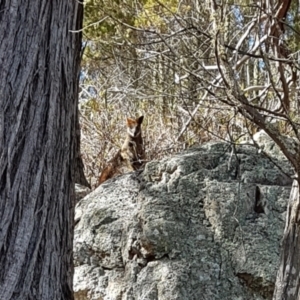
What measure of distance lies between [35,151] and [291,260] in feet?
5.25

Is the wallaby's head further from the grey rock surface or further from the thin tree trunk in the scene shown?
the thin tree trunk

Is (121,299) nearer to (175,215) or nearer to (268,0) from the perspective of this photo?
(175,215)

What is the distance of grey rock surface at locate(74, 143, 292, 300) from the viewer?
4.36m

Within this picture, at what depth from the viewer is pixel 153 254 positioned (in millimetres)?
4531

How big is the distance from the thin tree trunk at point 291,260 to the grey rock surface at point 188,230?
1.06 m

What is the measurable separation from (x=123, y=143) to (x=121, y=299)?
4.37 metres

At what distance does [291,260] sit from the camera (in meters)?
3.20

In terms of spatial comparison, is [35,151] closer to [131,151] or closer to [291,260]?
[291,260]

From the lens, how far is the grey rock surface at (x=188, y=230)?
4355mm

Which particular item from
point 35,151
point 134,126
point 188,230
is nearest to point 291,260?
point 188,230

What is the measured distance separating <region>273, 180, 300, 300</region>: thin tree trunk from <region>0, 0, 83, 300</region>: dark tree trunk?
1.27 m

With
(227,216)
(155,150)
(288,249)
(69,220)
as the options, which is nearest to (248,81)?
(155,150)

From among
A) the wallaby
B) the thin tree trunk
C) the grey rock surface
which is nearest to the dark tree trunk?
the thin tree trunk

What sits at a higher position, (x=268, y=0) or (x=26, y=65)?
(x=268, y=0)
